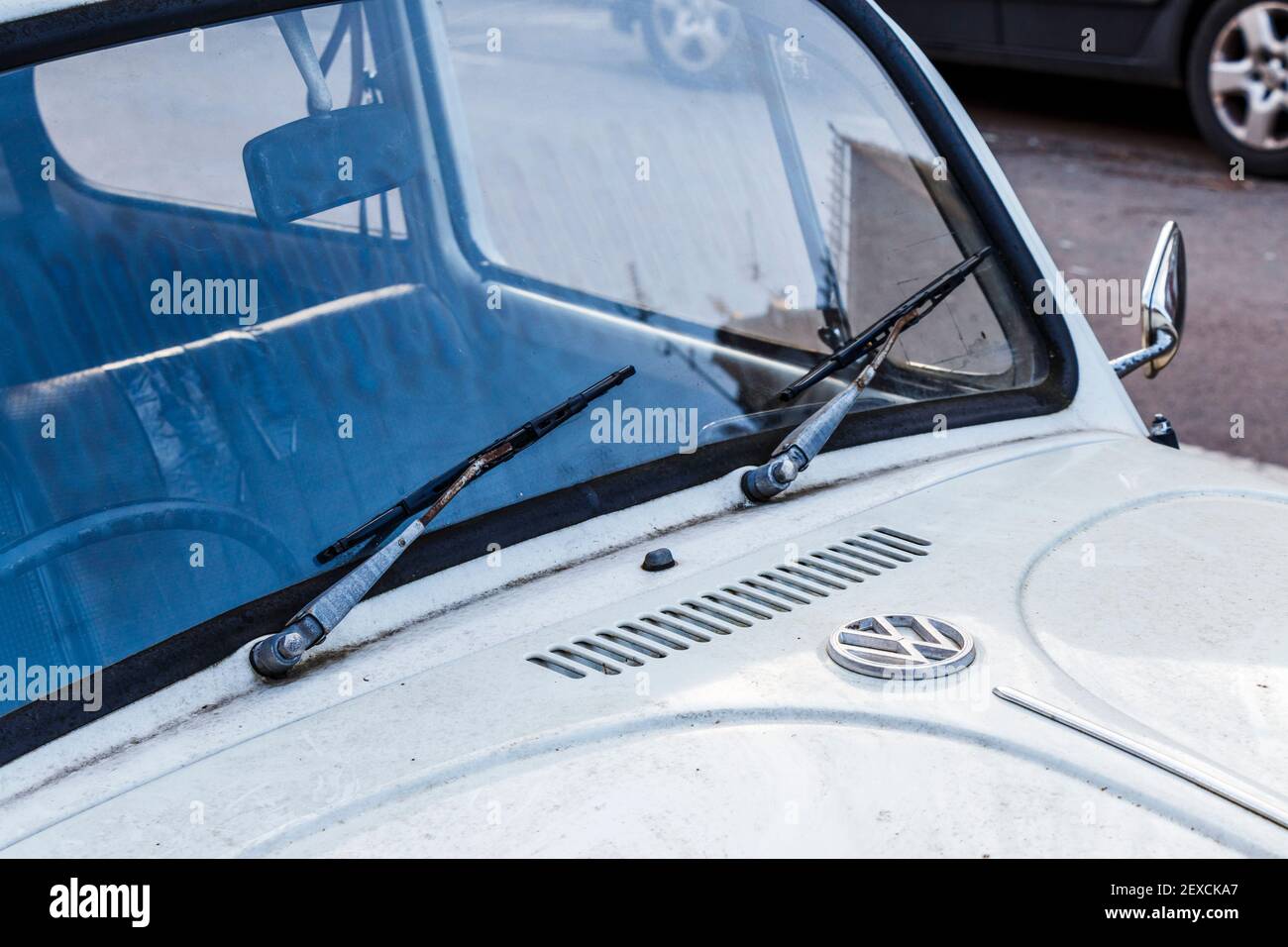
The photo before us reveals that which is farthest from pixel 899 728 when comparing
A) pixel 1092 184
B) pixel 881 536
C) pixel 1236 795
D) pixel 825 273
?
pixel 1092 184

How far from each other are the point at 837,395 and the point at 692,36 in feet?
1.72

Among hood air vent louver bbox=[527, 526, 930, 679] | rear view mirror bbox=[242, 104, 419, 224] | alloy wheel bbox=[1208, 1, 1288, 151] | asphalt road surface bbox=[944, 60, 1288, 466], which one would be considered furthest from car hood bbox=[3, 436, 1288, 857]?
alloy wheel bbox=[1208, 1, 1288, 151]

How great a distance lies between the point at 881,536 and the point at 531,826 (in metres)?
0.67

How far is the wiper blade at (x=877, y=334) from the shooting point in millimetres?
1907

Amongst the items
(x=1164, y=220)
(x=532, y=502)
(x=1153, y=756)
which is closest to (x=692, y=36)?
(x=532, y=502)

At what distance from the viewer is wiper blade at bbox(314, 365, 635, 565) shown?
1.57 metres

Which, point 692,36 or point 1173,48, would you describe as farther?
point 1173,48

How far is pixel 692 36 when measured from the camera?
1.98 metres

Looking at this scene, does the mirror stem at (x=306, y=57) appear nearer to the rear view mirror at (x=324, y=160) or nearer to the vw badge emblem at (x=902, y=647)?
the rear view mirror at (x=324, y=160)

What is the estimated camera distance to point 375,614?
157 centimetres

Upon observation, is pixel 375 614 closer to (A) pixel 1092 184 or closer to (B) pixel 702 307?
(B) pixel 702 307

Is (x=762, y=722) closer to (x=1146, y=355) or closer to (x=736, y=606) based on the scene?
(x=736, y=606)

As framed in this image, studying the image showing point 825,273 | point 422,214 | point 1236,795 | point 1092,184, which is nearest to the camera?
point 1236,795

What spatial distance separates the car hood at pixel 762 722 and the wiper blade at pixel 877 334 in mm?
198
